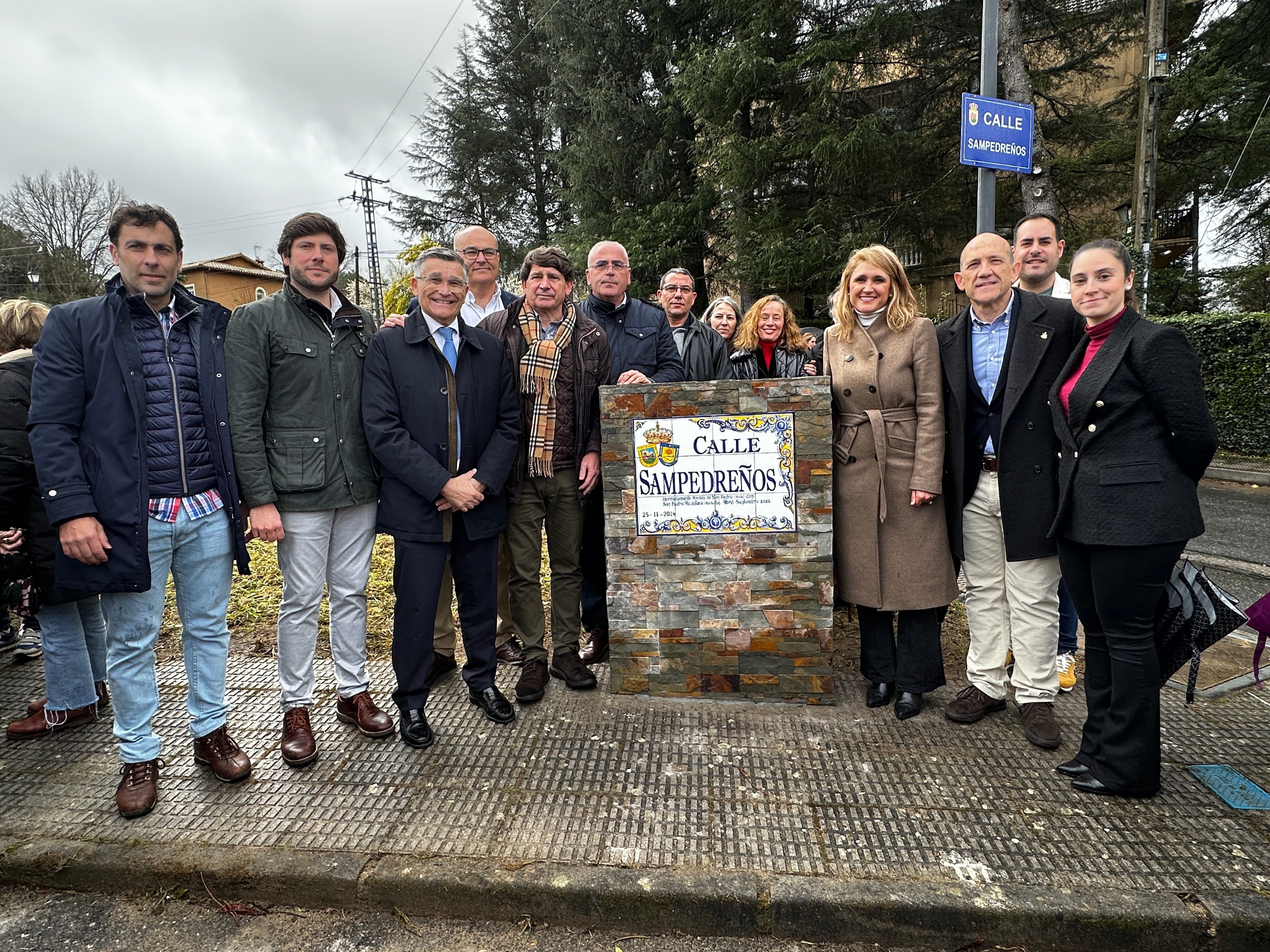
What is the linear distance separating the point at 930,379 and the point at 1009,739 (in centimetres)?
169

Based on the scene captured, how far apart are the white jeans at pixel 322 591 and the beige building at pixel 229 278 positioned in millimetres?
37229

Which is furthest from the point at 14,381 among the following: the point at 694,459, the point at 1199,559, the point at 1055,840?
the point at 1199,559

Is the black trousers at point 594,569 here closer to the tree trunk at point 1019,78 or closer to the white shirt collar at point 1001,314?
the white shirt collar at point 1001,314

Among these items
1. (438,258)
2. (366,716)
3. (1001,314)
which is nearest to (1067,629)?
(1001,314)

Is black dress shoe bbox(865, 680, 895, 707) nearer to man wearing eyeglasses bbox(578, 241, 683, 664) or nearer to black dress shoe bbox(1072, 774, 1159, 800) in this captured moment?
black dress shoe bbox(1072, 774, 1159, 800)

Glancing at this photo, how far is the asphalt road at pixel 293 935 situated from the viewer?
2.32 meters

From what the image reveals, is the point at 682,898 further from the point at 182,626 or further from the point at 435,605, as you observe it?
the point at 182,626

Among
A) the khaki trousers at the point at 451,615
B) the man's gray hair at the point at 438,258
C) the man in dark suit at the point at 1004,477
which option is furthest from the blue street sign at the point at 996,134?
the khaki trousers at the point at 451,615

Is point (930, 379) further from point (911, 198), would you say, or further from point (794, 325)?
point (911, 198)

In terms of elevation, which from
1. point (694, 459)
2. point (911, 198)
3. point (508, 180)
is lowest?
point (694, 459)

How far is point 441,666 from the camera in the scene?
13.6 feet

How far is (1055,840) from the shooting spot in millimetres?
2570

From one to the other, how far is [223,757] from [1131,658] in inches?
148

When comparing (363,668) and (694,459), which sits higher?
(694,459)
